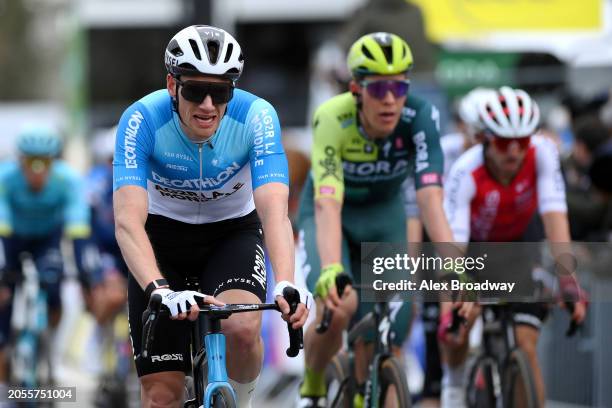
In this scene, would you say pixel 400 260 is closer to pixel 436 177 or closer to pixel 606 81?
pixel 436 177

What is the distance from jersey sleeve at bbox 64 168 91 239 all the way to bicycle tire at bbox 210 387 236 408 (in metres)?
6.58

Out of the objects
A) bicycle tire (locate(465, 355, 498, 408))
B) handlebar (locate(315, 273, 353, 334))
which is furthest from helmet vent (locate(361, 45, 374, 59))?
bicycle tire (locate(465, 355, 498, 408))

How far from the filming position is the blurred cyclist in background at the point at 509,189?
28.6 feet

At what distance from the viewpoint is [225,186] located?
7102mm

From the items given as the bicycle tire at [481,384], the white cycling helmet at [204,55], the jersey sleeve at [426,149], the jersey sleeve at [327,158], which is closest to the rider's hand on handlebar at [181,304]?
the white cycling helmet at [204,55]

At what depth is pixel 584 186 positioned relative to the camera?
39.2ft

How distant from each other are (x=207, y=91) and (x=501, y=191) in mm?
2938

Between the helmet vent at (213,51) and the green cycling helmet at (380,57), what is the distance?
1.80 meters

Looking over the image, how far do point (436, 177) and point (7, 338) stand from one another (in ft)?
18.2

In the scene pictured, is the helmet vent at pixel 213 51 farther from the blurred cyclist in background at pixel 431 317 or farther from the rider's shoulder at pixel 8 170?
the rider's shoulder at pixel 8 170

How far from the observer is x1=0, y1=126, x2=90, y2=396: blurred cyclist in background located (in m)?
12.5

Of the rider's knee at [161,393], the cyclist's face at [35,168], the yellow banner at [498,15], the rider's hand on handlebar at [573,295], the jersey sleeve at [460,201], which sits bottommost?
the rider's knee at [161,393]

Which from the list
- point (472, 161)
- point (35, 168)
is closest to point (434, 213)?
point (472, 161)

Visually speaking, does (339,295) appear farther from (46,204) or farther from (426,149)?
(46,204)
